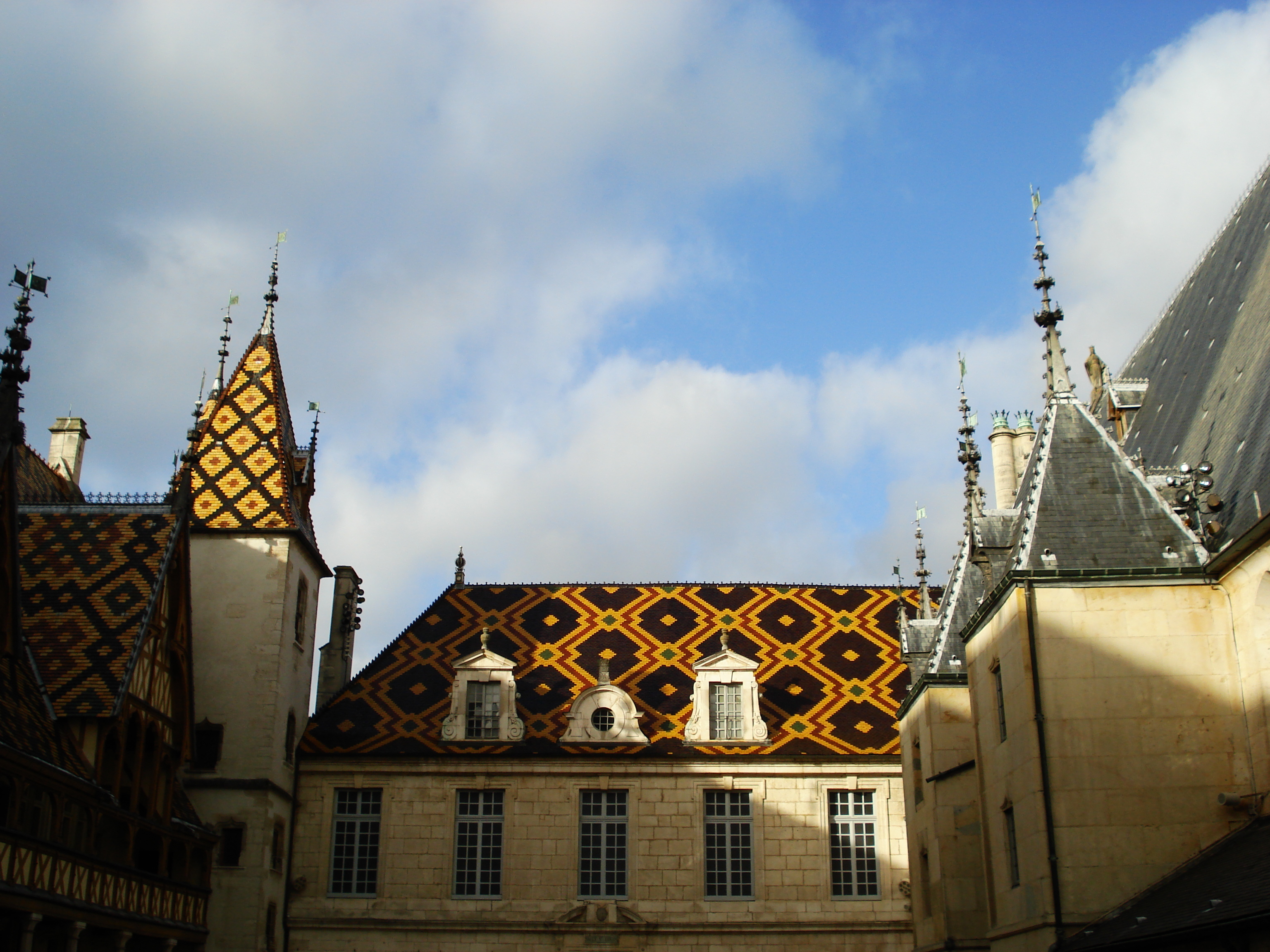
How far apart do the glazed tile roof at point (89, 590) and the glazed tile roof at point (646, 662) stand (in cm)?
622

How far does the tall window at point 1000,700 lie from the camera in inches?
617

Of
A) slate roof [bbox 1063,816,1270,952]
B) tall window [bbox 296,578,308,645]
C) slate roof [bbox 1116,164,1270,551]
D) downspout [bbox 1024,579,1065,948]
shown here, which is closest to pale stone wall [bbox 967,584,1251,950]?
downspout [bbox 1024,579,1065,948]

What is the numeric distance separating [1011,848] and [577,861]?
34.2ft

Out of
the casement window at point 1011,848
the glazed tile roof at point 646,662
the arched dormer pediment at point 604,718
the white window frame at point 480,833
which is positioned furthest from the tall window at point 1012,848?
the white window frame at point 480,833

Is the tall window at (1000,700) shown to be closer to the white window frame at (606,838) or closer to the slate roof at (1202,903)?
the slate roof at (1202,903)

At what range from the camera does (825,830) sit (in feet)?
78.4

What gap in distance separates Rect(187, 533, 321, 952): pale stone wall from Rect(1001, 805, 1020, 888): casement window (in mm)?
13082

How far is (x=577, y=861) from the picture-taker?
23703mm

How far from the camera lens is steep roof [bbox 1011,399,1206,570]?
14.9 metres

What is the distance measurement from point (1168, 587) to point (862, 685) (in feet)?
39.5

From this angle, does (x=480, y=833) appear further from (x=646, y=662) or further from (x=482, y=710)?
(x=646, y=662)

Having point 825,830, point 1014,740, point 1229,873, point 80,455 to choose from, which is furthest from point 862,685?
point 80,455

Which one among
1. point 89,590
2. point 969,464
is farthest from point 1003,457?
point 89,590

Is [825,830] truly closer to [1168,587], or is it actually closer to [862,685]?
[862,685]
